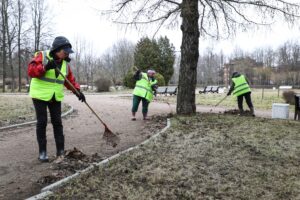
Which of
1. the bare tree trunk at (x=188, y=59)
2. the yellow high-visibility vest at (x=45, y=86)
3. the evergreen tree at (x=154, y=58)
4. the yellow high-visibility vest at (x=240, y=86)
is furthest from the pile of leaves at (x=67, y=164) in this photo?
the evergreen tree at (x=154, y=58)

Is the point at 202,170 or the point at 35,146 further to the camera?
the point at 35,146

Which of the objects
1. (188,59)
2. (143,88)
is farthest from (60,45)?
(188,59)

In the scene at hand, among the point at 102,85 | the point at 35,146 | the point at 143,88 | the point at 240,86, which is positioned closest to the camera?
the point at 35,146

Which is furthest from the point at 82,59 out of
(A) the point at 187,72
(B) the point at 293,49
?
(A) the point at 187,72

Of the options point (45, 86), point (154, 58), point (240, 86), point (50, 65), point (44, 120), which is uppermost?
point (154, 58)

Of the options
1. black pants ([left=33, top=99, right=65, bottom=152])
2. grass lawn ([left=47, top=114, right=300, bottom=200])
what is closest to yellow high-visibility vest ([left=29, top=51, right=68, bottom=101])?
black pants ([left=33, top=99, right=65, bottom=152])

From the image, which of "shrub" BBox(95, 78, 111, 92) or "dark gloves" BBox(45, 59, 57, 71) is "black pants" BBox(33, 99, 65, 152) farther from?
"shrub" BBox(95, 78, 111, 92)

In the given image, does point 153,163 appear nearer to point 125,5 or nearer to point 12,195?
point 12,195

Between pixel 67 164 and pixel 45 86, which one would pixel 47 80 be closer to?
pixel 45 86

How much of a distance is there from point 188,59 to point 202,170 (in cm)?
553

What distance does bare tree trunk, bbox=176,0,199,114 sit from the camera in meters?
9.28

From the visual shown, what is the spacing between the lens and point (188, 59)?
941 cm

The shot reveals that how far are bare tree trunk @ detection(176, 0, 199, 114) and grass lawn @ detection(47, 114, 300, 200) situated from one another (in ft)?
9.45

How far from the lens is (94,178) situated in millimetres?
3947
